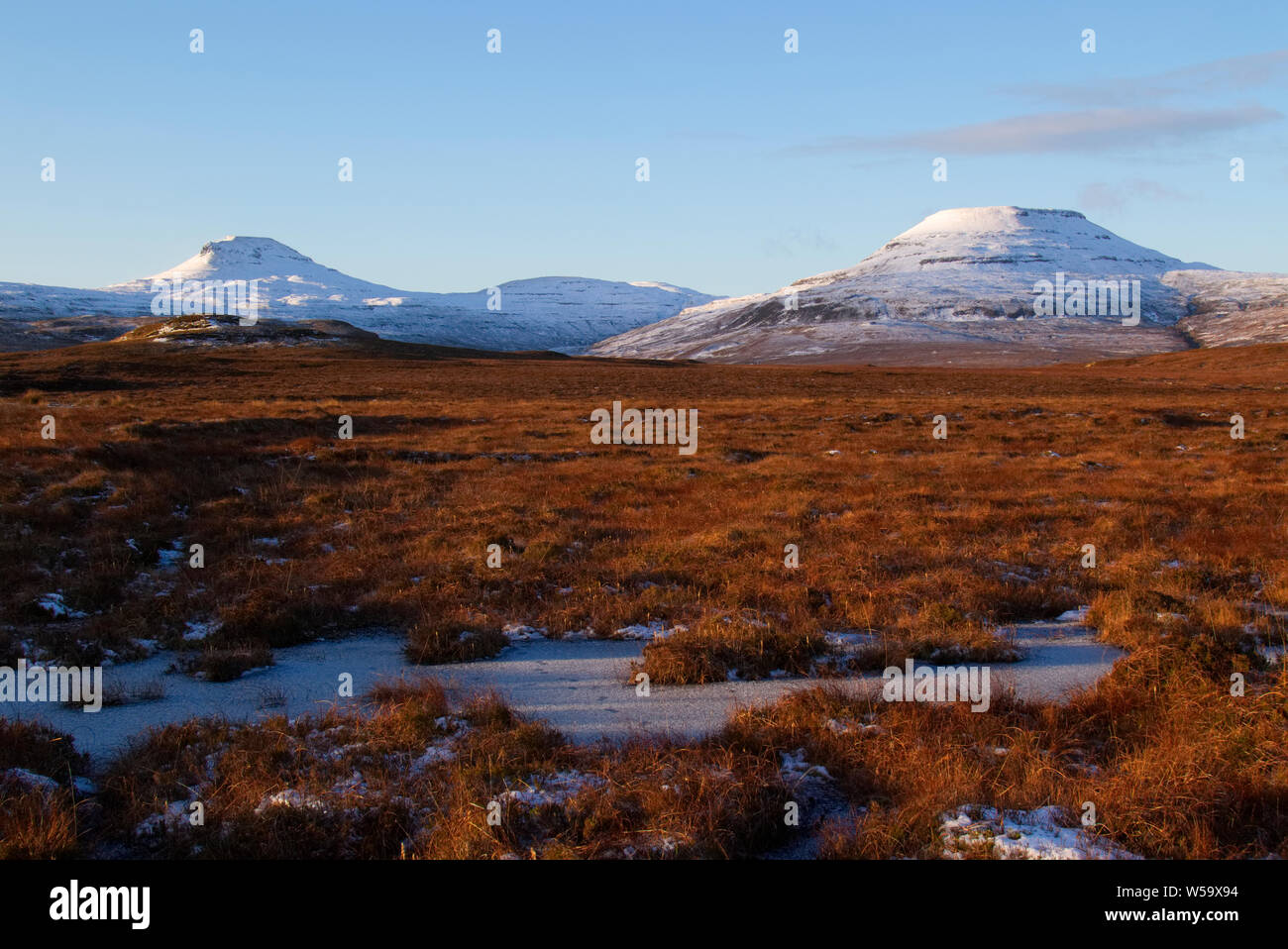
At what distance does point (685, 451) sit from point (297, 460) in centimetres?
1221

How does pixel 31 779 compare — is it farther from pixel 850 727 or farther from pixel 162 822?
pixel 850 727

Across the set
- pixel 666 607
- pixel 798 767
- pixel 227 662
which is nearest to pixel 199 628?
pixel 227 662

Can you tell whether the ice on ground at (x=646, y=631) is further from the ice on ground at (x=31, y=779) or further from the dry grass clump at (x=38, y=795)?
the ice on ground at (x=31, y=779)

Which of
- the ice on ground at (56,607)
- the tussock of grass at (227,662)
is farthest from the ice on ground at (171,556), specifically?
the tussock of grass at (227,662)

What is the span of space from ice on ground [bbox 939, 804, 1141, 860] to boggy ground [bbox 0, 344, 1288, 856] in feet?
0.42

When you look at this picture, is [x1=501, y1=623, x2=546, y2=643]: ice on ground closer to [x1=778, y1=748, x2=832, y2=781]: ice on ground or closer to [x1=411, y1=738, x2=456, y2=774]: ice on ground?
[x1=411, y1=738, x2=456, y2=774]: ice on ground

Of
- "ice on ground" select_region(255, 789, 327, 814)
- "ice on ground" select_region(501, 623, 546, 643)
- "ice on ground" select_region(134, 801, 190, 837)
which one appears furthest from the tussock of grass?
"ice on ground" select_region(255, 789, 327, 814)

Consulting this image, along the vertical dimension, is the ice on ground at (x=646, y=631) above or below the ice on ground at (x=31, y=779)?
above

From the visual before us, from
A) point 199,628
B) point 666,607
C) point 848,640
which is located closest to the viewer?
point 848,640

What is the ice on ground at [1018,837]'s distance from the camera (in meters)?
5.15

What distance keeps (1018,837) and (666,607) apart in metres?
6.00

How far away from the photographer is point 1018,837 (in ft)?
17.6

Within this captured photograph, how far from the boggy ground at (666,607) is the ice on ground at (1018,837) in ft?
0.42

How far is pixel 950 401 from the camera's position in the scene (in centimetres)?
5112
